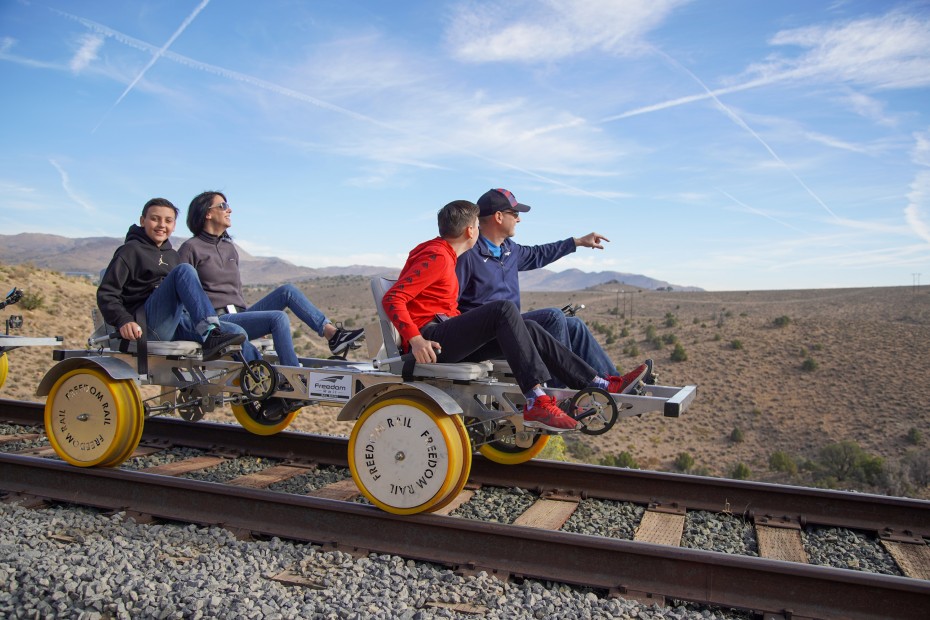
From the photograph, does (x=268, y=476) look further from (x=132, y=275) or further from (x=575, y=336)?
(x=575, y=336)

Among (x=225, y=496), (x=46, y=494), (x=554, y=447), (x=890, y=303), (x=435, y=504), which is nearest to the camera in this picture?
(x=435, y=504)

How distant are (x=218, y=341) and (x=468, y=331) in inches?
83.6

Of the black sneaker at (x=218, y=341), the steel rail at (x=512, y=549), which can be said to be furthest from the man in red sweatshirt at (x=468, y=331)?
the black sneaker at (x=218, y=341)

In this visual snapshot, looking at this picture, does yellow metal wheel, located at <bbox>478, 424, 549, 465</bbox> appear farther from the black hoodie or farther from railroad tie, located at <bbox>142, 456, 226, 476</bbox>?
the black hoodie

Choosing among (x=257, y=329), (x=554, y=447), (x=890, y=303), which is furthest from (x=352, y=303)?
(x=257, y=329)

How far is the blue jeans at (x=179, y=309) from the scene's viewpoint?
5812mm

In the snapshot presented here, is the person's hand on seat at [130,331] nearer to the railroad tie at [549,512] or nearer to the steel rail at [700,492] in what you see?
the steel rail at [700,492]

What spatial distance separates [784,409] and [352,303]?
42512 millimetres

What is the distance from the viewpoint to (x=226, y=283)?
6.71m

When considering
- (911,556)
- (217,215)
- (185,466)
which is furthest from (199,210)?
(911,556)

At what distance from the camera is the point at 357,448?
490 centimetres

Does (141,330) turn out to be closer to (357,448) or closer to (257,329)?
(257,329)

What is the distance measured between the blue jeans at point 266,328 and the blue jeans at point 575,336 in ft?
6.40

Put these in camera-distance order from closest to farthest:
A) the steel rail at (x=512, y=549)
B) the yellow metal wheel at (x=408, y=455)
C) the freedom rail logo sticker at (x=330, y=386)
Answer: the steel rail at (x=512, y=549), the yellow metal wheel at (x=408, y=455), the freedom rail logo sticker at (x=330, y=386)
